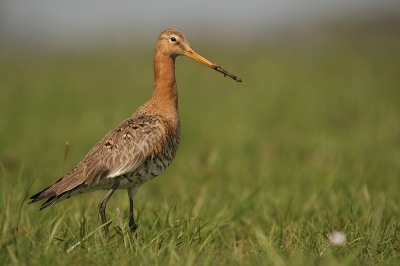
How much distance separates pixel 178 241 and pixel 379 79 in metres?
8.32

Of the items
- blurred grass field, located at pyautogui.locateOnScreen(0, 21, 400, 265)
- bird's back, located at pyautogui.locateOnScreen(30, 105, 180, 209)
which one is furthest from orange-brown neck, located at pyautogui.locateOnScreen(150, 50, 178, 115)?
blurred grass field, located at pyautogui.locateOnScreen(0, 21, 400, 265)

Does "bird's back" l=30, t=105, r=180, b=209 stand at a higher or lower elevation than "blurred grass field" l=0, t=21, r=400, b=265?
higher

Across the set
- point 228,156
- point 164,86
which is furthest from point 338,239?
point 228,156

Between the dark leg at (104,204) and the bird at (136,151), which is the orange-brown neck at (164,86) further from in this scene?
the dark leg at (104,204)

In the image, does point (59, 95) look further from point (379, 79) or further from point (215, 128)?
point (379, 79)

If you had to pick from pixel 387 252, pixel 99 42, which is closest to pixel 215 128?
pixel 387 252

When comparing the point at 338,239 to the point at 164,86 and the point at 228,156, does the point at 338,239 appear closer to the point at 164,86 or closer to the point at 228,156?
the point at 164,86

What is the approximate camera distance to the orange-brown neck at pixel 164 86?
505cm

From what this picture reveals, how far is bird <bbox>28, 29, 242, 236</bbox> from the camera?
4484mm

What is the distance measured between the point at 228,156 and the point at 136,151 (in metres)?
3.64

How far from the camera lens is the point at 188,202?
233 inches

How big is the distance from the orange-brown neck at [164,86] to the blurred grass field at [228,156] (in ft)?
1.97

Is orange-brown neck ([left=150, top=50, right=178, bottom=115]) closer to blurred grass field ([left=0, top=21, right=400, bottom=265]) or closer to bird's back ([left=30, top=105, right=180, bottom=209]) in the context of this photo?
bird's back ([left=30, top=105, right=180, bottom=209])

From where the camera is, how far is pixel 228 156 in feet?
26.7
